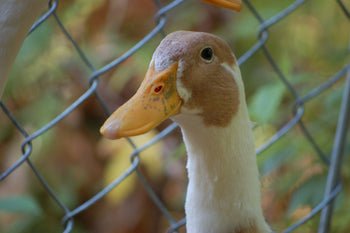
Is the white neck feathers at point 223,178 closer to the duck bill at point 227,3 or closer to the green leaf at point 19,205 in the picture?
the duck bill at point 227,3

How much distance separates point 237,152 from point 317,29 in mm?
705

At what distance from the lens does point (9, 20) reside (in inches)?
18.1

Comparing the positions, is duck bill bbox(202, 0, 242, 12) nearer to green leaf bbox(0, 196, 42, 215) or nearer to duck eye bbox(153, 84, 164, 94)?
A: duck eye bbox(153, 84, 164, 94)

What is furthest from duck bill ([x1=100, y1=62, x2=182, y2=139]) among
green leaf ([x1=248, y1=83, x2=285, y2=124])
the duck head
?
green leaf ([x1=248, y1=83, x2=285, y2=124])

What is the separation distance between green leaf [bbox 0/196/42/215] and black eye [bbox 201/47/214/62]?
34 cm

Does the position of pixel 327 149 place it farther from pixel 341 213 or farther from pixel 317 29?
pixel 317 29

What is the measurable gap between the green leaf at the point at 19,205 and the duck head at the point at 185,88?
298 mm

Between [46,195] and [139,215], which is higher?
[46,195]

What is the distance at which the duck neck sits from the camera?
0.54 metres

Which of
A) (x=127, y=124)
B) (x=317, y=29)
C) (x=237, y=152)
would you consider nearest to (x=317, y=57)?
(x=317, y=29)

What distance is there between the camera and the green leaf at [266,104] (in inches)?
28.5

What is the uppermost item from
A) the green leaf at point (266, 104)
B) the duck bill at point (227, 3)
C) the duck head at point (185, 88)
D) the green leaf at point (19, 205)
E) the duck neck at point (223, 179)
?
the duck bill at point (227, 3)

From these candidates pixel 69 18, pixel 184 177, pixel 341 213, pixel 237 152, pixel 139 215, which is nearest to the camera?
pixel 237 152

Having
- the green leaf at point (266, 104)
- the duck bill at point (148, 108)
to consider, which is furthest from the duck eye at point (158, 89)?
the green leaf at point (266, 104)
